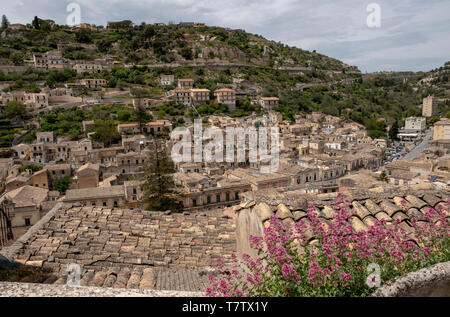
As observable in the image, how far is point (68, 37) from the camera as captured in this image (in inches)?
2889

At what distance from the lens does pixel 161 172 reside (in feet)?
44.9

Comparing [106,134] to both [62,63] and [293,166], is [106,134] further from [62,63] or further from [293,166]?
[62,63]

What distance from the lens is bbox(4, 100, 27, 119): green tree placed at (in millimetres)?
42172

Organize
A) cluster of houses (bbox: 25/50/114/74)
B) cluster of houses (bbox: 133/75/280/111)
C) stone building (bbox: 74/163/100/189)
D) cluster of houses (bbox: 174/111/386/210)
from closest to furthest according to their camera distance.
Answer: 1. cluster of houses (bbox: 174/111/386/210)
2. stone building (bbox: 74/163/100/189)
3. cluster of houses (bbox: 133/75/280/111)
4. cluster of houses (bbox: 25/50/114/74)

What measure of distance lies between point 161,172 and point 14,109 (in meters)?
38.2

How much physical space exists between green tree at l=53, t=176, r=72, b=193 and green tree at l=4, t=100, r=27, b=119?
20.8 meters

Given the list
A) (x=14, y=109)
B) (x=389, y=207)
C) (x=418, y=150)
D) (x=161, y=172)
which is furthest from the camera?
(x=418, y=150)

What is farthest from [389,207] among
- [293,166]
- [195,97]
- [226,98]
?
[226,98]

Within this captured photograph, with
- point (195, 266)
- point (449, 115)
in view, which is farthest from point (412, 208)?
point (449, 115)

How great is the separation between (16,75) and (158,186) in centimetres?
5187

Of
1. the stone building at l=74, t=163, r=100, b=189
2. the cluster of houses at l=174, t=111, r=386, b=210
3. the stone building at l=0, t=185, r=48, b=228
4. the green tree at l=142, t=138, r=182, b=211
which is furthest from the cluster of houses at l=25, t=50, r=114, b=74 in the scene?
the green tree at l=142, t=138, r=182, b=211

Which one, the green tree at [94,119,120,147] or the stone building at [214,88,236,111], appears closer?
the green tree at [94,119,120,147]

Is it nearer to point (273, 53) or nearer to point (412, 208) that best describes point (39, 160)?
point (412, 208)

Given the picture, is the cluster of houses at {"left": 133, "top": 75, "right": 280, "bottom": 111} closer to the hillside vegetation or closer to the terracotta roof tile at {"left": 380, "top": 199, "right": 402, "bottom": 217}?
the hillside vegetation
